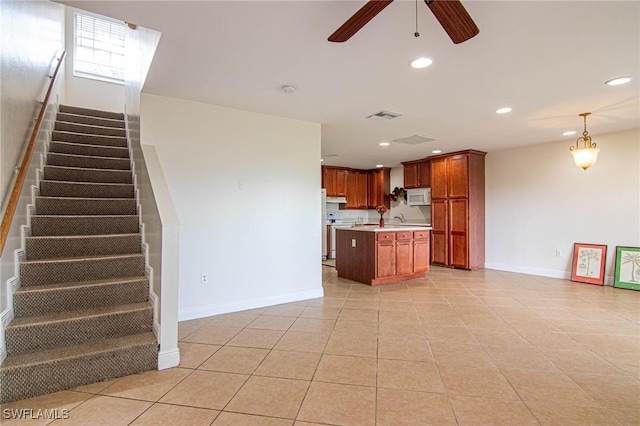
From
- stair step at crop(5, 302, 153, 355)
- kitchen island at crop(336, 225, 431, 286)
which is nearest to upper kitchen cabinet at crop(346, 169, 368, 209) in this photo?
kitchen island at crop(336, 225, 431, 286)

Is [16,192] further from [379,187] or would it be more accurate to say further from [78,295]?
[379,187]

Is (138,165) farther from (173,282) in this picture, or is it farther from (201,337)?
(201,337)

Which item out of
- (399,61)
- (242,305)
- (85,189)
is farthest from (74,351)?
(399,61)

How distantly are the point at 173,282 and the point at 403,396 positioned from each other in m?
1.80

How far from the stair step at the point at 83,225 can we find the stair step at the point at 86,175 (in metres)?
0.73

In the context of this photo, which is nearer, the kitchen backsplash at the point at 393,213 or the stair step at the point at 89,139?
the stair step at the point at 89,139

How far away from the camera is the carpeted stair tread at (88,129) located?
160 inches

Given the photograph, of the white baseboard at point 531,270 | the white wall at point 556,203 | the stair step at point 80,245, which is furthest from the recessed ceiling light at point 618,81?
the stair step at point 80,245

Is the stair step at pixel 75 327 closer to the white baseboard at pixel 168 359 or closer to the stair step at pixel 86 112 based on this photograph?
the white baseboard at pixel 168 359

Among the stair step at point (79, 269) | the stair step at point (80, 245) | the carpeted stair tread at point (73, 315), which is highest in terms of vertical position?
the stair step at point (80, 245)

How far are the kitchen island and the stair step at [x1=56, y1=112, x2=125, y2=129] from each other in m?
3.94

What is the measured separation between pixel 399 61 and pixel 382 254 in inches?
124

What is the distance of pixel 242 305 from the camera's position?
3680mm

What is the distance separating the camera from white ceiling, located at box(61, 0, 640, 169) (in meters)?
1.90
